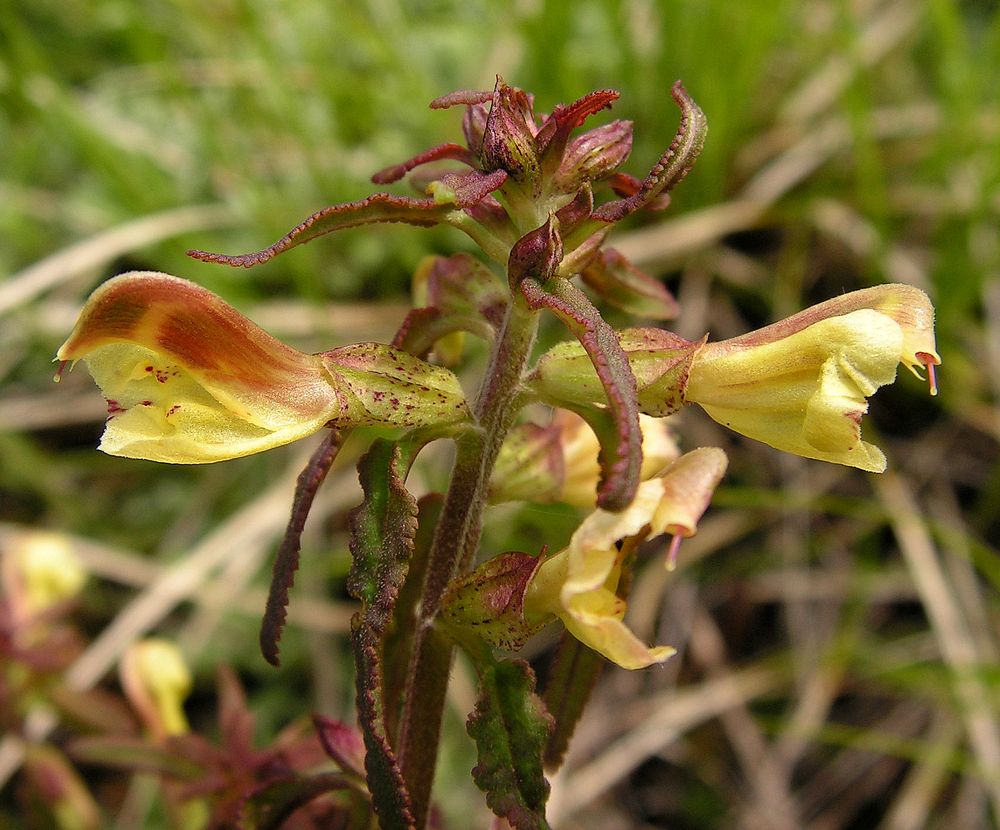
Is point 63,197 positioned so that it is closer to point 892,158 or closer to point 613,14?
point 613,14

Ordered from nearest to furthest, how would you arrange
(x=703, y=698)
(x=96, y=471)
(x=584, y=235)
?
(x=584, y=235)
(x=703, y=698)
(x=96, y=471)

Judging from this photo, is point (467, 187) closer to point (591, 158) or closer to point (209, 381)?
point (591, 158)

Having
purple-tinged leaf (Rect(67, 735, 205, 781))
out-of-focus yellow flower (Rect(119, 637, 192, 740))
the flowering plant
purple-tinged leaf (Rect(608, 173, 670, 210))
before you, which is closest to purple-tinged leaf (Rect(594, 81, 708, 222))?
the flowering plant

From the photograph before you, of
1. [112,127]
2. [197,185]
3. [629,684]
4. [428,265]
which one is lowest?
[629,684]

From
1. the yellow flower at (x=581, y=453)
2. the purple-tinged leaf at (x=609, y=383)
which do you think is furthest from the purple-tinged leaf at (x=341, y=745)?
the purple-tinged leaf at (x=609, y=383)

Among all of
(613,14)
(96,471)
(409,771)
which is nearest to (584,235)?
(409,771)

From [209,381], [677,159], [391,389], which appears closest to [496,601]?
[391,389]
